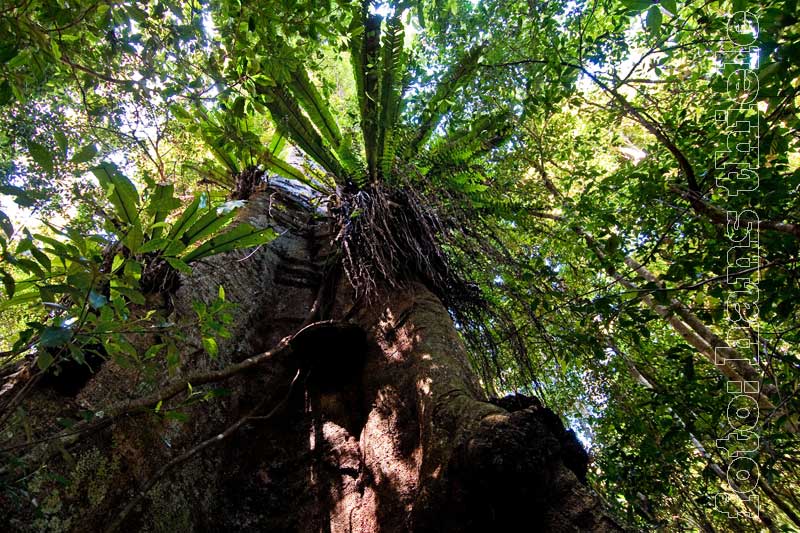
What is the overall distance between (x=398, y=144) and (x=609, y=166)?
6810mm

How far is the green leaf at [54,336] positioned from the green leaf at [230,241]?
0.89m

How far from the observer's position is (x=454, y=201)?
2.50 meters

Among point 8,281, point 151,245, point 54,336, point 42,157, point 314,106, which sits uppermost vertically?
point 314,106

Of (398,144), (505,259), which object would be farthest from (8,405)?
(398,144)

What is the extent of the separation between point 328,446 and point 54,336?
1.03 m

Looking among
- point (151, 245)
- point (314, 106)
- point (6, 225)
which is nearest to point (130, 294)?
point (151, 245)

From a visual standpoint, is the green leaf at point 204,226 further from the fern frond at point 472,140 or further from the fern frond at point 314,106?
the fern frond at point 472,140

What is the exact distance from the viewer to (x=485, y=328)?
7.14ft

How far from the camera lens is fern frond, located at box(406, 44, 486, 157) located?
268cm

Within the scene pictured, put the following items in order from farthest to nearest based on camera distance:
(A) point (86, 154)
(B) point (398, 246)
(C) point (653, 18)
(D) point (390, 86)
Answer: (D) point (390, 86) < (B) point (398, 246) < (C) point (653, 18) < (A) point (86, 154)

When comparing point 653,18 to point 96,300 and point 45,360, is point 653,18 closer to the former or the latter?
point 96,300

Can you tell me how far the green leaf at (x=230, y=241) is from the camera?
1659mm

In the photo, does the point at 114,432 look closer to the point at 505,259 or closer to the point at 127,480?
the point at 127,480

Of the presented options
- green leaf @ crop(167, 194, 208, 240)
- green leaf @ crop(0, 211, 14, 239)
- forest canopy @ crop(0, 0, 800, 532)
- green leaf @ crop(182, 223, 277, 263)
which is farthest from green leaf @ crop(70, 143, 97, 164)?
green leaf @ crop(182, 223, 277, 263)
